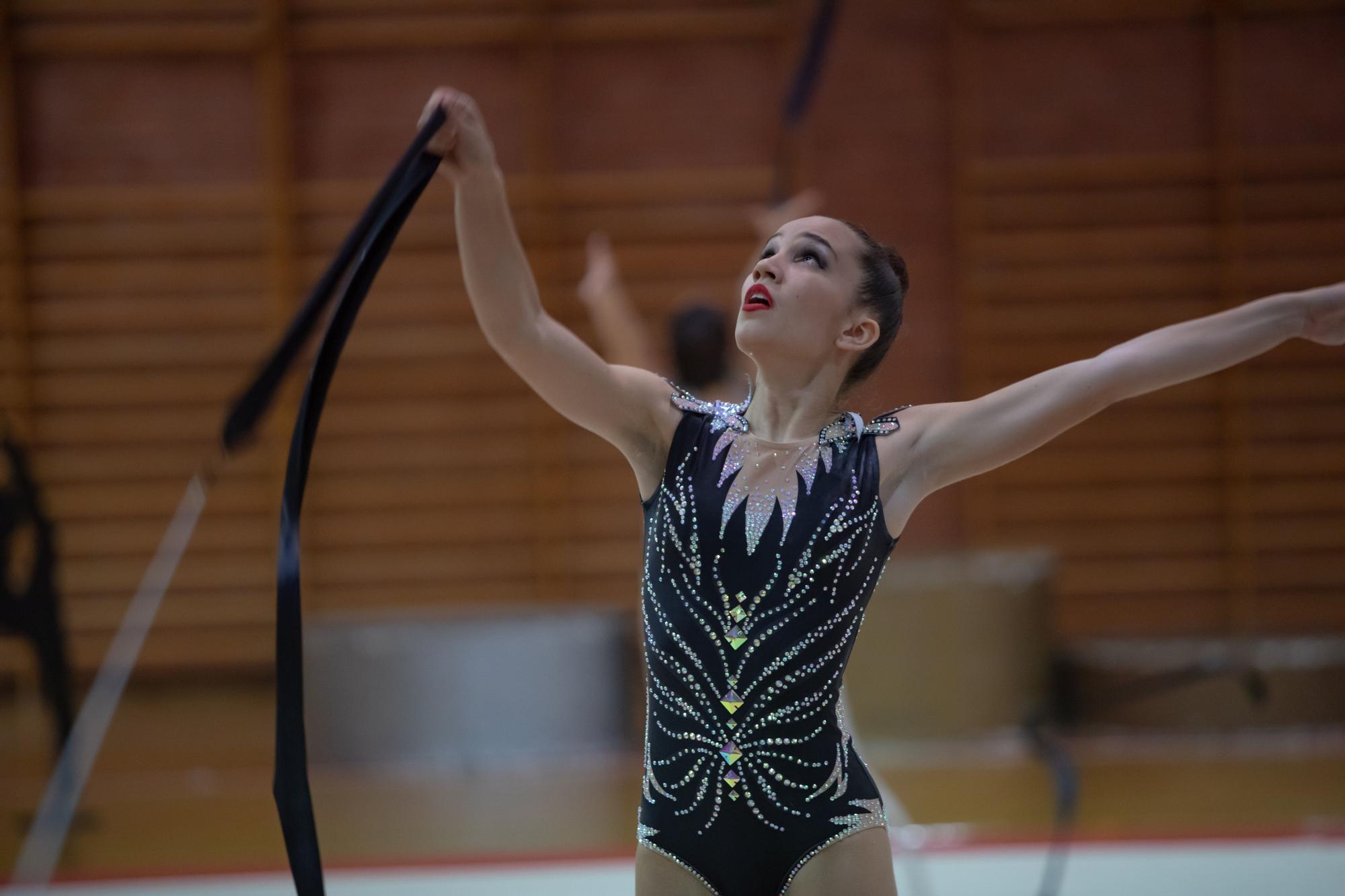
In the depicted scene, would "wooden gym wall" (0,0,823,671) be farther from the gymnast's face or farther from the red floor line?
the gymnast's face

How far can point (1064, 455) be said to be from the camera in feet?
19.1

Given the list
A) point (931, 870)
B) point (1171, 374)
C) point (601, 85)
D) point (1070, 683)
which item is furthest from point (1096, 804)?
point (601, 85)

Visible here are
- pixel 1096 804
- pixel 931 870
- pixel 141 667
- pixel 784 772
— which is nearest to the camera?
pixel 784 772

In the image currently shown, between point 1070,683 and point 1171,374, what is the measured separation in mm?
4040

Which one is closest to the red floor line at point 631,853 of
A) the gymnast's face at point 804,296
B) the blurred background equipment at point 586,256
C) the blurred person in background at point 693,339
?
the blurred person in background at point 693,339

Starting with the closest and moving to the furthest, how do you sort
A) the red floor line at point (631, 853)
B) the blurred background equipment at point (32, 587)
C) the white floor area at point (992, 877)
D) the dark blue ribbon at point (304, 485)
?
the dark blue ribbon at point (304, 485)
the white floor area at point (992, 877)
the red floor line at point (631, 853)
the blurred background equipment at point (32, 587)

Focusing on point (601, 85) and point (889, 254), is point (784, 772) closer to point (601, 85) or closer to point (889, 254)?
point (889, 254)

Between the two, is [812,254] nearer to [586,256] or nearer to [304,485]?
[304,485]

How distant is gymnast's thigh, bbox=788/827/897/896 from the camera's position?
4.47 feet

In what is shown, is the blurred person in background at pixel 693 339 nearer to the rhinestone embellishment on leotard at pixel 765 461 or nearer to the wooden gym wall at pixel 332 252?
the rhinestone embellishment on leotard at pixel 765 461

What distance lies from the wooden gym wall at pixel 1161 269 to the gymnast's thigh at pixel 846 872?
15.1ft

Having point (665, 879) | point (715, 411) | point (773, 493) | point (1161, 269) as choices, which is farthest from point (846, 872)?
point (1161, 269)

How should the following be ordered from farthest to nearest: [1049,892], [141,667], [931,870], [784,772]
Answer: [141,667] < [931,870] < [1049,892] < [784,772]

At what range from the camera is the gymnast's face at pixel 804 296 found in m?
1.44
